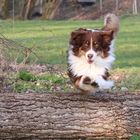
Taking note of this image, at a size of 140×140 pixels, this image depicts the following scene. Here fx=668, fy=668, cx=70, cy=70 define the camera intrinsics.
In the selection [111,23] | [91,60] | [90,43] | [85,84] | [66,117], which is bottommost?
[66,117]

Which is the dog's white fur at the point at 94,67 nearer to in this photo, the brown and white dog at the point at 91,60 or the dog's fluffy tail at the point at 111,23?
the brown and white dog at the point at 91,60

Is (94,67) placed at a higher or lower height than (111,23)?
lower

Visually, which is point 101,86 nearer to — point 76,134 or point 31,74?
point 76,134

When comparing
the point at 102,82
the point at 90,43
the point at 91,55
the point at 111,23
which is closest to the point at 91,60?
the point at 91,55

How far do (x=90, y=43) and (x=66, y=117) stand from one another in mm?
1115

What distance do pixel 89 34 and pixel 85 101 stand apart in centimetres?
→ 100

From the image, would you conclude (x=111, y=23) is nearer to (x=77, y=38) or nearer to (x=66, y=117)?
(x=77, y=38)

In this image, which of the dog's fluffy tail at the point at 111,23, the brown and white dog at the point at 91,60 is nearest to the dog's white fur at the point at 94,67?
the brown and white dog at the point at 91,60

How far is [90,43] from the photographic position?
755 cm

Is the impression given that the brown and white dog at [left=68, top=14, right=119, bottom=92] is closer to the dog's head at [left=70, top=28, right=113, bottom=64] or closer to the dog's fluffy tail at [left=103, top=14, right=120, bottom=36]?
the dog's head at [left=70, top=28, right=113, bottom=64]

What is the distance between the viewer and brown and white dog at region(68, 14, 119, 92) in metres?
7.60

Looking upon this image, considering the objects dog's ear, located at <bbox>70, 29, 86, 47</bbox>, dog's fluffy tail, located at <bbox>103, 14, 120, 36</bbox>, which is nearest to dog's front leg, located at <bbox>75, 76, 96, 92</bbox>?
dog's ear, located at <bbox>70, 29, 86, 47</bbox>

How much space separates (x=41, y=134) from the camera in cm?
816

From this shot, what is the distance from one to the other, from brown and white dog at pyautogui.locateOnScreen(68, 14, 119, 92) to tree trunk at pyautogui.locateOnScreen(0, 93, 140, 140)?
478 mm
